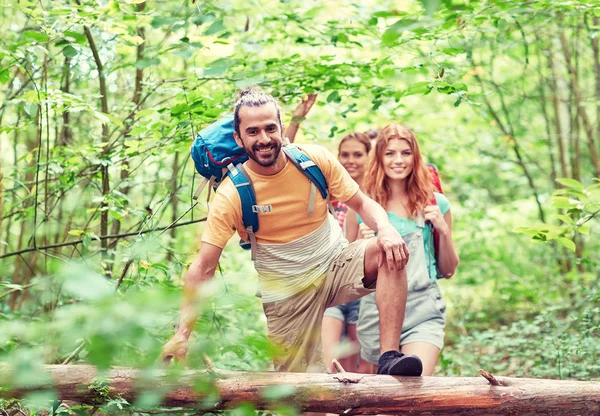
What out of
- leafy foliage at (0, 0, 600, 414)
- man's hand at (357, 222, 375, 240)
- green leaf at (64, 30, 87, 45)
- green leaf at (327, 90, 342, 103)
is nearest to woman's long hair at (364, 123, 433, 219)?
man's hand at (357, 222, 375, 240)

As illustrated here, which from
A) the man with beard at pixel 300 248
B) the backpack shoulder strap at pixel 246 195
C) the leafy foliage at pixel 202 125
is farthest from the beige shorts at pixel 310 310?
the backpack shoulder strap at pixel 246 195

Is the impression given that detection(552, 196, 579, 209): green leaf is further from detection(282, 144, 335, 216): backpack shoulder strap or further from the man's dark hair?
the man's dark hair

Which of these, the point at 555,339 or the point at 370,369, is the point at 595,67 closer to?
the point at 555,339

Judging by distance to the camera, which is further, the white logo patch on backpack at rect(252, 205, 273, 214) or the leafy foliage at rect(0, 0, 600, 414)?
the white logo patch on backpack at rect(252, 205, 273, 214)

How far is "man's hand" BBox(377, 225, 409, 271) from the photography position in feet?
11.5

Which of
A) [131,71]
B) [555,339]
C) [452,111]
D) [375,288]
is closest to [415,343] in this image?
[375,288]

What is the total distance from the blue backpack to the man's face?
0.45 ft

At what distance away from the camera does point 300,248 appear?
386cm

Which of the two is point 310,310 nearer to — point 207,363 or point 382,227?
point 382,227

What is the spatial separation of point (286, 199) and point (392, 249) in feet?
2.31

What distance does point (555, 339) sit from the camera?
5.88 metres

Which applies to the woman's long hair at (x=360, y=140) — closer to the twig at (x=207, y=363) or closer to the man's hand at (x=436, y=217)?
the man's hand at (x=436, y=217)

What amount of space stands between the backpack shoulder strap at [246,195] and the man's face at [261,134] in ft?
0.41

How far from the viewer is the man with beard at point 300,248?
357cm
